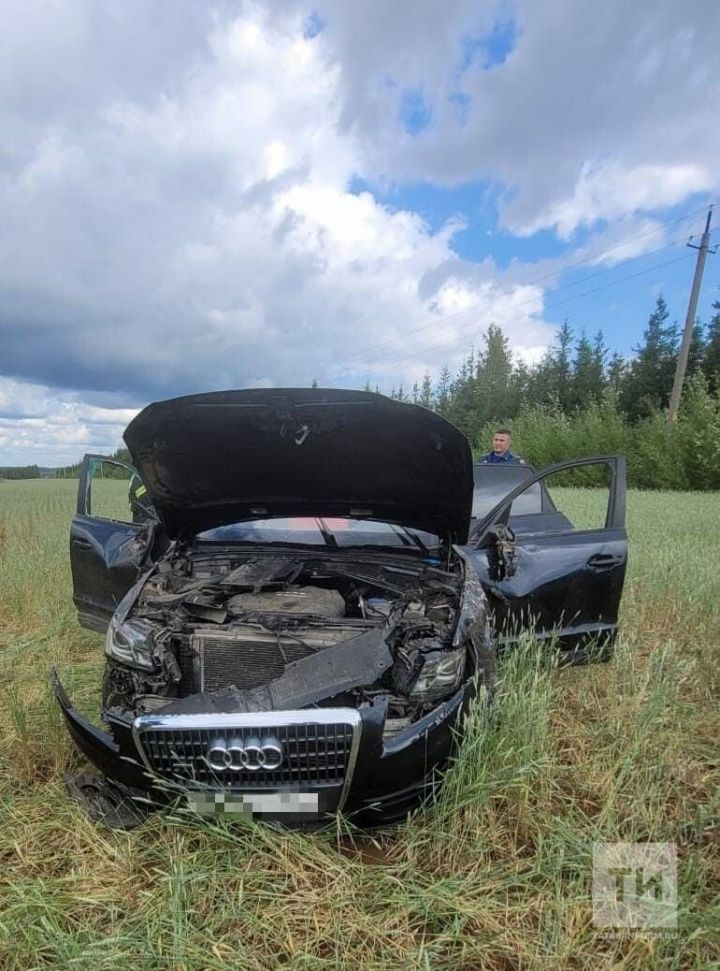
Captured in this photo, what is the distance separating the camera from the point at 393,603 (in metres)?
2.93

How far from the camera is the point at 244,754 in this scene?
2129 mm

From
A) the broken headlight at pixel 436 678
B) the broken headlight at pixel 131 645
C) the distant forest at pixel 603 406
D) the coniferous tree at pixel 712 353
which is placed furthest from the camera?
the coniferous tree at pixel 712 353

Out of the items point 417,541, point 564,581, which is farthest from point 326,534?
point 564,581

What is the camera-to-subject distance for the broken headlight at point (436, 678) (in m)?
2.45

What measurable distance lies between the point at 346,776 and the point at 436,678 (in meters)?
0.53

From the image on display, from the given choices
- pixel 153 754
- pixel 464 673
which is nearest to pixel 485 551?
pixel 464 673

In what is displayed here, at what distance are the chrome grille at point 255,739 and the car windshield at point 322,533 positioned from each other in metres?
1.41

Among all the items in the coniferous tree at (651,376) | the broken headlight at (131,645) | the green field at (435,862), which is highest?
the coniferous tree at (651,376)

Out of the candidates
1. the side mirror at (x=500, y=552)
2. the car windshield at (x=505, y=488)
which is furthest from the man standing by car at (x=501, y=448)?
the side mirror at (x=500, y=552)

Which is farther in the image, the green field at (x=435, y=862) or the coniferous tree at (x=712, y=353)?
the coniferous tree at (x=712, y=353)

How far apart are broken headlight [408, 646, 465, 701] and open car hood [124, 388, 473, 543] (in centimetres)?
84

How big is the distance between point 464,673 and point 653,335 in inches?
2153

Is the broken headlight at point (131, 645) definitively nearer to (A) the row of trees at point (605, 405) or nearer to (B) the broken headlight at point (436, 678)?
(B) the broken headlight at point (436, 678)

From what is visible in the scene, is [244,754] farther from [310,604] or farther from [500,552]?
[500,552]
